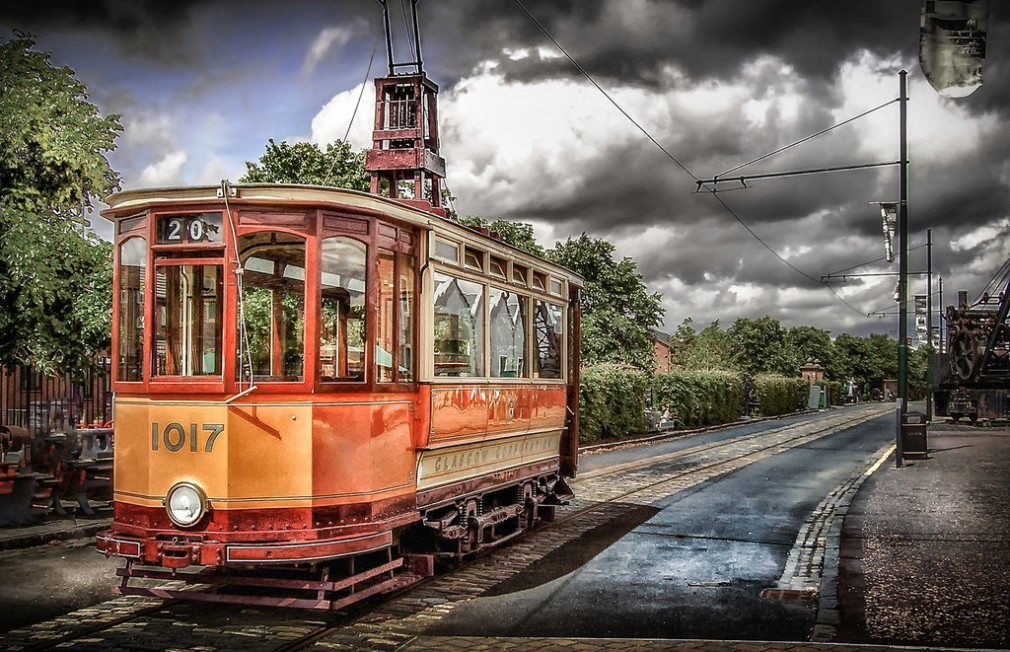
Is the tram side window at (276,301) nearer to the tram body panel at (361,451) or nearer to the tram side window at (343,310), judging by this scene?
the tram side window at (343,310)

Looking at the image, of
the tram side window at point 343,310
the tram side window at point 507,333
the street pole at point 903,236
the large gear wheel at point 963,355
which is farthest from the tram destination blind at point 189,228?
the large gear wheel at point 963,355

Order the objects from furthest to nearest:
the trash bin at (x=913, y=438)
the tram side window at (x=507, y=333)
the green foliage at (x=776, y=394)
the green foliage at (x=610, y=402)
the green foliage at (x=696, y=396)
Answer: the green foliage at (x=776, y=394) < the green foliage at (x=696, y=396) < the green foliage at (x=610, y=402) < the trash bin at (x=913, y=438) < the tram side window at (x=507, y=333)

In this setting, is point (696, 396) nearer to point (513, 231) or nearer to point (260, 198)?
point (513, 231)

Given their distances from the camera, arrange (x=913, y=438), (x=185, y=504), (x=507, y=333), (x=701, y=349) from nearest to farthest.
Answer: (x=185, y=504) → (x=507, y=333) → (x=913, y=438) → (x=701, y=349)

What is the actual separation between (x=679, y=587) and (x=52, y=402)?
55.6 ft

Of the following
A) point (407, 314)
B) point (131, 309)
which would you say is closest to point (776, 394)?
point (407, 314)

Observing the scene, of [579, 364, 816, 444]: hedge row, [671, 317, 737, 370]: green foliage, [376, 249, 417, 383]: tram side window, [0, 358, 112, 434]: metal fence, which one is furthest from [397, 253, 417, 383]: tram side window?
[671, 317, 737, 370]: green foliage

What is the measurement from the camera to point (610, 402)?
2869 centimetres

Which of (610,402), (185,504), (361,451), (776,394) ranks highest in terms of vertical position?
(361,451)

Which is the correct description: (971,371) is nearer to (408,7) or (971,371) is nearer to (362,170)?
(362,170)

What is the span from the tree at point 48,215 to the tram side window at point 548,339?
18.2ft

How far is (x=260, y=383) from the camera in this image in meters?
7.17

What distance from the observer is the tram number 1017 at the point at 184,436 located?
7086 millimetres

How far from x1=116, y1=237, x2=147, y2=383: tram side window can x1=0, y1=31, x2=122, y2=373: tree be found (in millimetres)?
5083
